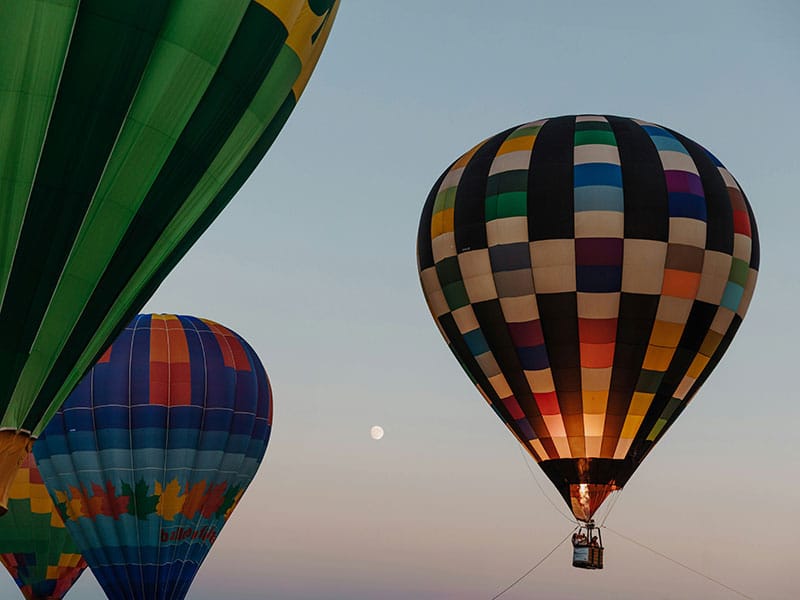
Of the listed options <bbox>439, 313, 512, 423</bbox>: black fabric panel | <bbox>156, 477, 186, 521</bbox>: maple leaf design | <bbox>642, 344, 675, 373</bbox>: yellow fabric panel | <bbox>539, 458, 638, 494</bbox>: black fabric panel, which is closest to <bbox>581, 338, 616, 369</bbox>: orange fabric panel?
<bbox>642, 344, 675, 373</bbox>: yellow fabric panel

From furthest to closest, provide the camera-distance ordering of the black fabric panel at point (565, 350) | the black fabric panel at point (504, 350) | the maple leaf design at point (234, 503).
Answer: the maple leaf design at point (234, 503), the black fabric panel at point (504, 350), the black fabric panel at point (565, 350)

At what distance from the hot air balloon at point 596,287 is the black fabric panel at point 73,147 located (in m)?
9.62

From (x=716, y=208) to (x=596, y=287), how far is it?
2.50 meters

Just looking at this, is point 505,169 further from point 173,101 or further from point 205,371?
point 173,101

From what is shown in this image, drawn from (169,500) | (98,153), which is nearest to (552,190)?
(169,500)

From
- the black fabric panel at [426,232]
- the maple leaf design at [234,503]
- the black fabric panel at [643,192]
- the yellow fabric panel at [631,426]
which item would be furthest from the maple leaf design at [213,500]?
the black fabric panel at [643,192]

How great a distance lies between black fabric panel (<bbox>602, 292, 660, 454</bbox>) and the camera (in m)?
18.5

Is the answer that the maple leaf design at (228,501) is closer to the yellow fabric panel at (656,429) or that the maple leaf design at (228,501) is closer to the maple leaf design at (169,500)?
the maple leaf design at (169,500)

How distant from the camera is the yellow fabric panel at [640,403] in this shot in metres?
18.7

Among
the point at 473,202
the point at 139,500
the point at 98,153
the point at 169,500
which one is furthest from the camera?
the point at 169,500

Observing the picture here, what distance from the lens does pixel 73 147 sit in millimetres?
10109

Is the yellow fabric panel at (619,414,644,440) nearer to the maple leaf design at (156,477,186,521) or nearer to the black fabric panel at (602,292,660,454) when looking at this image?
the black fabric panel at (602,292,660,454)

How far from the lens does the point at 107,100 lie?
33.5ft

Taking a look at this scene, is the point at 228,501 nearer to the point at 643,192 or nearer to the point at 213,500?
the point at 213,500
